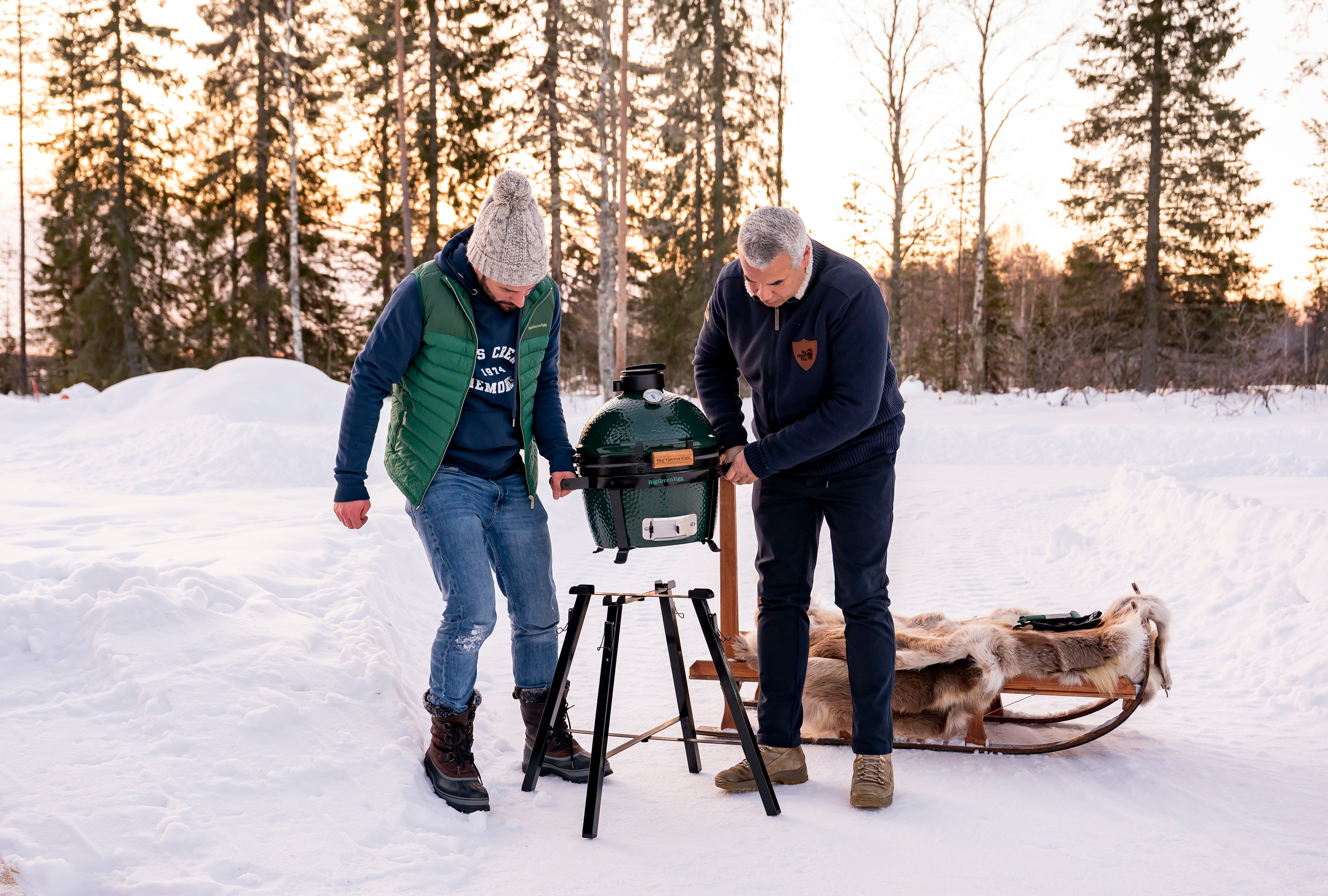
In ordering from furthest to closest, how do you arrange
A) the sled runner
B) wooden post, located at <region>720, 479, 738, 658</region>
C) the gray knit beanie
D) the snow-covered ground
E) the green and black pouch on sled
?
the green and black pouch on sled → wooden post, located at <region>720, 479, 738, 658</region> → the sled runner → the gray knit beanie → the snow-covered ground

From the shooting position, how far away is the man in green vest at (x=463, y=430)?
3.25 metres

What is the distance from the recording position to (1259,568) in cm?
592

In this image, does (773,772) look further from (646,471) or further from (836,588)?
(646,471)

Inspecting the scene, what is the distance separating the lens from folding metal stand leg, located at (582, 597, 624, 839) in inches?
123

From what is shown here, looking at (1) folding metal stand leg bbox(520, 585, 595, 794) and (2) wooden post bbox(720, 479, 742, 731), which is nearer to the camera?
(1) folding metal stand leg bbox(520, 585, 595, 794)

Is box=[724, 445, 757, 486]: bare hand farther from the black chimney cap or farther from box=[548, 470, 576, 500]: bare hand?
box=[548, 470, 576, 500]: bare hand

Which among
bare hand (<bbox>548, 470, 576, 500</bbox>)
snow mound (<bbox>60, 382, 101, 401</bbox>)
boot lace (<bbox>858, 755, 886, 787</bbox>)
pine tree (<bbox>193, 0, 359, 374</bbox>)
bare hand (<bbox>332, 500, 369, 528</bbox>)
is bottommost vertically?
boot lace (<bbox>858, 755, 886, 787</bbox>)

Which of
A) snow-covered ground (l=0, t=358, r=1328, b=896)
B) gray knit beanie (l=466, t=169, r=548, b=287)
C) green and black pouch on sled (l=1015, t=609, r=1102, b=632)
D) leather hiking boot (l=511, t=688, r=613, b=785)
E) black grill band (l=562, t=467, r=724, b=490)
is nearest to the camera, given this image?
snow-covered ground (l=0, t=358, r=1328, b=896)

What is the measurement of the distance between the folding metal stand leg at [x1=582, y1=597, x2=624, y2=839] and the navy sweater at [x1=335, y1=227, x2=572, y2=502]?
2.38 ft

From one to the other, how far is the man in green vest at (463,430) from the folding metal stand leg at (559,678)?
0.35 feet

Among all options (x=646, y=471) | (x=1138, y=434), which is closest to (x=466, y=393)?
(x=646, y=471)

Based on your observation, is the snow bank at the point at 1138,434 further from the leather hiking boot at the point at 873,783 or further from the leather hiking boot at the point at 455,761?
the leather hiking boot at the point at 455,761

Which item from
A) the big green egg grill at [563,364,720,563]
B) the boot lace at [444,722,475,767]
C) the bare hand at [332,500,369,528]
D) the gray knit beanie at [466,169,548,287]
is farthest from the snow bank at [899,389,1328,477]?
the bare hand at [332,500,369,528]

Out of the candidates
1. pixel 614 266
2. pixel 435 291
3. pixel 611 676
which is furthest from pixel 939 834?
pixel 614 266
